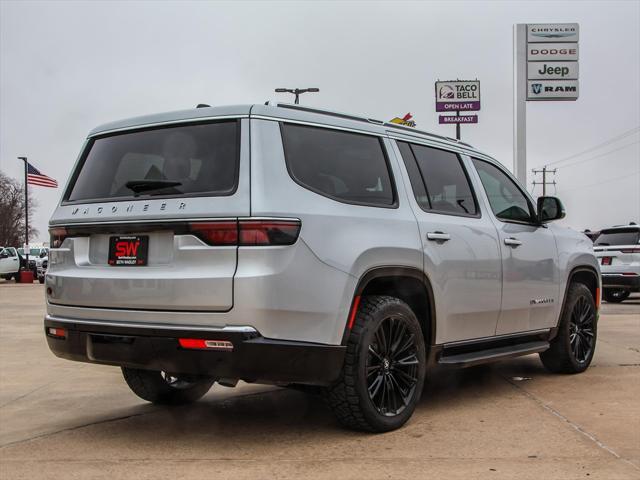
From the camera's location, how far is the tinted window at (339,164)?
4.27 m

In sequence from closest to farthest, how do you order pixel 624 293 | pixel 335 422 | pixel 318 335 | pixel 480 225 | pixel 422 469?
pixel 422 469 → pixel 318 335 → pixel 335 422 → pixel 480 225 → pixel 624 293

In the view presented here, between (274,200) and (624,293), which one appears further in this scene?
(624,293)

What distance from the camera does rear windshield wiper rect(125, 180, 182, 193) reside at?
13.8ft

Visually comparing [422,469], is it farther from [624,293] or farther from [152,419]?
[624,293]

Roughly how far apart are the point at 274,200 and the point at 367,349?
105cm

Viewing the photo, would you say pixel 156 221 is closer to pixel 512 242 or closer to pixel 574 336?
pixel 512 242

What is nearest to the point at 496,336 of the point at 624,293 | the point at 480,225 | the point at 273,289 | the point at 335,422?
the point at 480,225

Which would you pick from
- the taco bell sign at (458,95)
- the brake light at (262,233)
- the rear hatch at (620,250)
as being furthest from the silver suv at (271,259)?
the taco bell sign at (458,95)

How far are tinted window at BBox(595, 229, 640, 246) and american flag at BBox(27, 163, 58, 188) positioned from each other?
87.3ft

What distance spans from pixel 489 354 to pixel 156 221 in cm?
271

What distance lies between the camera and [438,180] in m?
5.32

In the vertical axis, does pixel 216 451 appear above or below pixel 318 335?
below

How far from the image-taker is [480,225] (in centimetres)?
549

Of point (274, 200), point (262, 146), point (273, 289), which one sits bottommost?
point (273, 289)
